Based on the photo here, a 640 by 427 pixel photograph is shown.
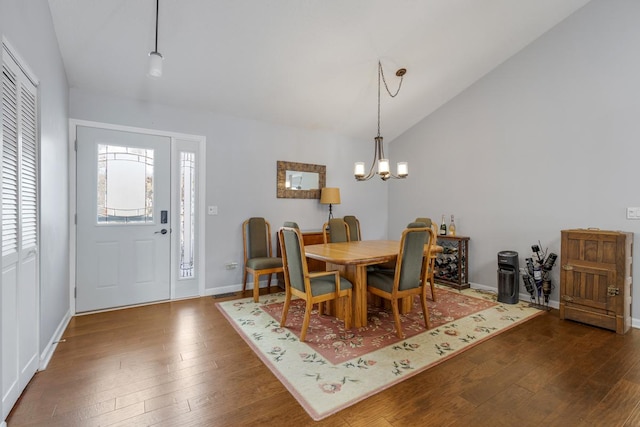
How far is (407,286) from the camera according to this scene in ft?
9.16

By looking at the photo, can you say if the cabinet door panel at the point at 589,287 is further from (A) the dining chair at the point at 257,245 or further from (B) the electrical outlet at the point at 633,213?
(A) the dining chair at the point at 257,245

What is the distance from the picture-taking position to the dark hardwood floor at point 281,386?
1696 millimetres

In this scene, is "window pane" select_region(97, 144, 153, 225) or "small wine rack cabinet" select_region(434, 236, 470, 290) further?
"small wine rack cabinet" select_region(434, 236, 470, 290)

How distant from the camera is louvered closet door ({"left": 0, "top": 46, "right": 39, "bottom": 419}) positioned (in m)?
1.70

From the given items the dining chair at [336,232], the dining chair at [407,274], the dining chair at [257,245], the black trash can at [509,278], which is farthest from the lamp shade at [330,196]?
the black trash can at [509,278]

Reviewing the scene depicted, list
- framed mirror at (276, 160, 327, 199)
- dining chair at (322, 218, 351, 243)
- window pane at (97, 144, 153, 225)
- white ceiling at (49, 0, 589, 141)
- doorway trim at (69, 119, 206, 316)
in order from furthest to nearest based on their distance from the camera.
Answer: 1. framed mirror at (276, 160, 327, 199)
2. dining chair at (322, 218, 351, 243)
3. window pane at (97, 144, 153, 225)
4. doorway trim at (69, 119, 206, 316)
5. white ceiling at (49, 0, 589, 141)

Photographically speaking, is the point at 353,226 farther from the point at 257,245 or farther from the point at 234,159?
the point at 234,159

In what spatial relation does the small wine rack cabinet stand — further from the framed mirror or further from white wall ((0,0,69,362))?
white wall ((0,0,69,362))

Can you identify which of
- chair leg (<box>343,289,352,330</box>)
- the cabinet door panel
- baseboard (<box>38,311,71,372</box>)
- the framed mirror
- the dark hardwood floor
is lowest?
the dark hardwood floor

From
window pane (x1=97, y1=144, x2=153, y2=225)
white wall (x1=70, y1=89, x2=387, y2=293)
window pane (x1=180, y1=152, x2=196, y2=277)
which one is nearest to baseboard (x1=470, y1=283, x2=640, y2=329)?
white wall (x1=70, y1=89, x2=387, y2=293)

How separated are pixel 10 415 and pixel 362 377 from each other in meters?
2.01

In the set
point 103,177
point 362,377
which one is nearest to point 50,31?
point 103,177

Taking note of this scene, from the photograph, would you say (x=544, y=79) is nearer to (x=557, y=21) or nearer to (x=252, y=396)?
(x=557, y=21)

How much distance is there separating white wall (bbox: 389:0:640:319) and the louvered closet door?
4.70m
